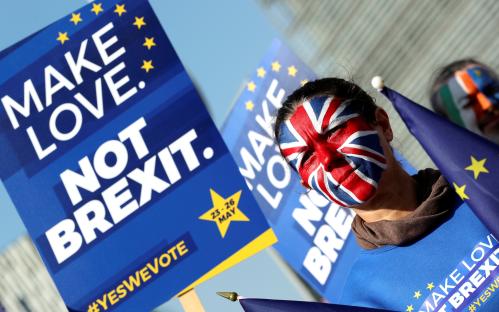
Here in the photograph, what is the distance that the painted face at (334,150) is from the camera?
3.21 meters

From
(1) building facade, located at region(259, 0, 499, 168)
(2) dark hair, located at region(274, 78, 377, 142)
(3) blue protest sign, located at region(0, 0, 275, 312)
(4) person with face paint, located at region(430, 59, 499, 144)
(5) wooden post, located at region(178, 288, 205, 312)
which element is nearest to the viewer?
(2) dark hair, located at region(274, 78, 377, 142)

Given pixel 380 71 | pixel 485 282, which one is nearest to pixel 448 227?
pixel 485 282

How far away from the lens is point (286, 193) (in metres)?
8.08

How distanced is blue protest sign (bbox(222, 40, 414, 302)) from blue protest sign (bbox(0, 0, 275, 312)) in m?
1.95

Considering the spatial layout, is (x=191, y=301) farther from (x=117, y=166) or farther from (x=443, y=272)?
(x=443, y=272)

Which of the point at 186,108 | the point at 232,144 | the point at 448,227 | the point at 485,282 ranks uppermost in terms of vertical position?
the point at 232,144

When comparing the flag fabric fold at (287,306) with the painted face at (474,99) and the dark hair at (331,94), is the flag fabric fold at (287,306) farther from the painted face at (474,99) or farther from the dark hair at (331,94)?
the painted face at (474,99)

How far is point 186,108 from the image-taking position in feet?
17.4

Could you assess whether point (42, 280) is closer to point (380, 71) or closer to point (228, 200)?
point (380, 71)

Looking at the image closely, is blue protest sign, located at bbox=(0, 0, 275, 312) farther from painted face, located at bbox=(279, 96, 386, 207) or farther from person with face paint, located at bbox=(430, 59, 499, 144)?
person with face paint, located at bbox=(430, 59, 499, 144)

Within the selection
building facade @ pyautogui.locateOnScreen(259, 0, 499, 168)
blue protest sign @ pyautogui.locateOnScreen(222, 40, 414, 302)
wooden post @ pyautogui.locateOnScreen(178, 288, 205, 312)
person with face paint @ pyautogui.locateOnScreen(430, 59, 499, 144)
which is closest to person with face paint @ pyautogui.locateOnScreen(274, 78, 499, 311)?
wooden post @ pyautogui.locateOnScreen(178, 288, 205, 312)

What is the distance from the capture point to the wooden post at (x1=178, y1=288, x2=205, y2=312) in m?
4.89

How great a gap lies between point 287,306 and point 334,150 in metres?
0.58

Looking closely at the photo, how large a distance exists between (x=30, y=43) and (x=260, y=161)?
11.5ft
